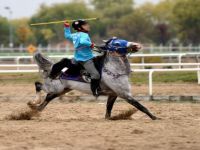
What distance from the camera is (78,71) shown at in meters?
14.4

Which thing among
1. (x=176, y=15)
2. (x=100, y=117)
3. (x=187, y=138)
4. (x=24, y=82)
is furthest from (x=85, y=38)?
(x=176, y=15)

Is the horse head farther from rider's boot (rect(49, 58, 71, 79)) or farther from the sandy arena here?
the sandy arena

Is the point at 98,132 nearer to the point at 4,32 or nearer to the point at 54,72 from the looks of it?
the point at 54,72

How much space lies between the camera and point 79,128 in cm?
1220

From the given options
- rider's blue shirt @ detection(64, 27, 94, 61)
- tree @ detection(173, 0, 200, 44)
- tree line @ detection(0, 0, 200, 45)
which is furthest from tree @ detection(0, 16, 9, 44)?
rider's blue shirt @ detection(64, 27, 94, 61)

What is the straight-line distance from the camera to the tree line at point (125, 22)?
83.5m

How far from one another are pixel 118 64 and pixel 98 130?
8.00ft

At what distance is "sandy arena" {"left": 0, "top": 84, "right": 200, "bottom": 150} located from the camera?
10203mm

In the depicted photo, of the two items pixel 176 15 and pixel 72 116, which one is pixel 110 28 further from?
pixel 72 116

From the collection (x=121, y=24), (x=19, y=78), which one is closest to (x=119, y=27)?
(x=121, y=24)

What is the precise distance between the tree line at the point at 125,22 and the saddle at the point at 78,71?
6745 centimetres

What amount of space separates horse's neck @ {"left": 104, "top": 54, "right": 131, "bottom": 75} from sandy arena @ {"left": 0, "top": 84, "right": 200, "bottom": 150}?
0.98 metres

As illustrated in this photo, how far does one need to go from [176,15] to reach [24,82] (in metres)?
59.1

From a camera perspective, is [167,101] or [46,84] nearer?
[46,84]
